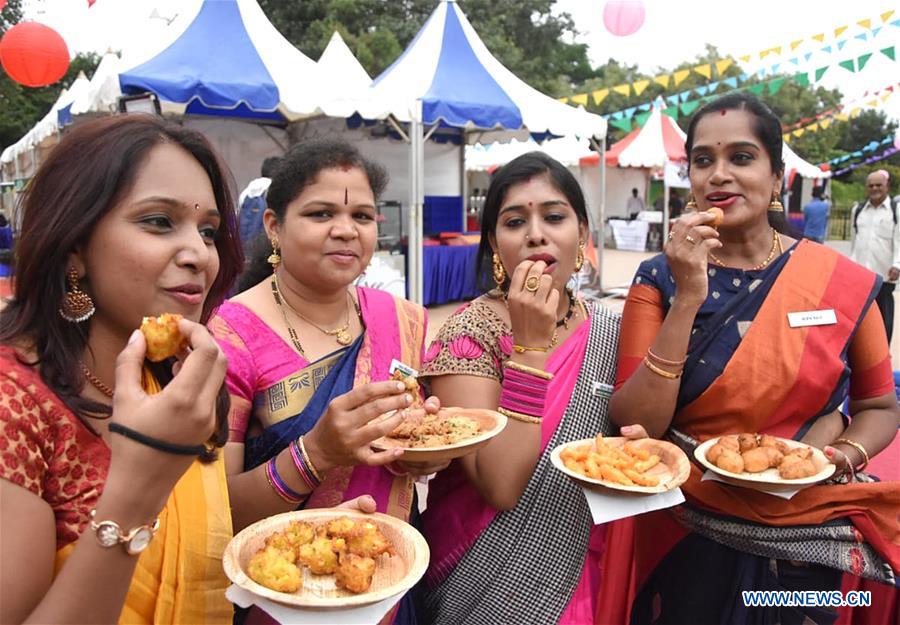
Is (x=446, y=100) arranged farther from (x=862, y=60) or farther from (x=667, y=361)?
(x=862, y=60)

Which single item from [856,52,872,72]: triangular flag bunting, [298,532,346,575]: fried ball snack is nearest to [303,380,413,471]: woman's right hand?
[298,532,346,575]: fried ball snack

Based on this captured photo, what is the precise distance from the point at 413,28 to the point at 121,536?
28.1m

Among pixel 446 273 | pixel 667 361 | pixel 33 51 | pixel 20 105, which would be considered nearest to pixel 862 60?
pixel 446 273

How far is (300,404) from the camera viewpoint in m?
1.95

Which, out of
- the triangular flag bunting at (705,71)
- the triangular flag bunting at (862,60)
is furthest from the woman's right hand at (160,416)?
the triangular flag bunting at (705,71)

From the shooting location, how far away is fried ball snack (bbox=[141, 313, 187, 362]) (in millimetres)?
1186

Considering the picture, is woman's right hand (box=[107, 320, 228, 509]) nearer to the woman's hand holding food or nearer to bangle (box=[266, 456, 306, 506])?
bangle (box=[266, 456, 306, 506])

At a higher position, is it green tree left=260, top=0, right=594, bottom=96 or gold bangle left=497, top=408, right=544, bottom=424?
green tree left=260, top=0, right=594, bottom=96

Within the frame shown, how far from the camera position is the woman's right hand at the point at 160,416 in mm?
1084

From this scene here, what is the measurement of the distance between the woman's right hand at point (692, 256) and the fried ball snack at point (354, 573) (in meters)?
1.20

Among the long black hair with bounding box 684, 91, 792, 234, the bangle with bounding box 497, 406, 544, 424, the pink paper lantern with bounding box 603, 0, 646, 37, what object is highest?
the pink paper lantern with bounding box 603, 0, 646, 37

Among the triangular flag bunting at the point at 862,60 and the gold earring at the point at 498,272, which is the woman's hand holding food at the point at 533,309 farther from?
the triangular flag bunting at the point at 862,60

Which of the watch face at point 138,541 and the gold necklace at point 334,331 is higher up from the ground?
the gold necklace at point 334,331

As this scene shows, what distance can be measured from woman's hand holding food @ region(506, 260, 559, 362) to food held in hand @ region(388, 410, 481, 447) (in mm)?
299
